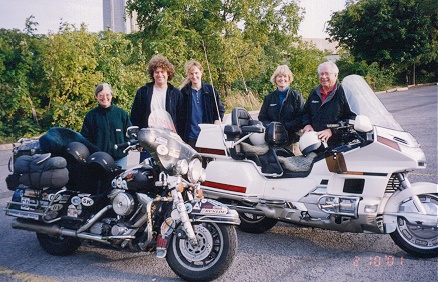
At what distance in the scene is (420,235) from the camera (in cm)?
423

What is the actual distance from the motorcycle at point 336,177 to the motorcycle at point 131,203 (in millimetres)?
905

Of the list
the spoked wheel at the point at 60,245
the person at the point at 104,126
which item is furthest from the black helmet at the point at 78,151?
the spoked wheel at the point at 60,245

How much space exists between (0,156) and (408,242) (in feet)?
33.7

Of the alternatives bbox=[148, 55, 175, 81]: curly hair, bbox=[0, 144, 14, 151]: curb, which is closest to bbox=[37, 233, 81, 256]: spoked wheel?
bbox=[148, 55, 175, 81]: curly hair

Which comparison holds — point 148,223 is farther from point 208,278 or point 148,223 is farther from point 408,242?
point 408,242

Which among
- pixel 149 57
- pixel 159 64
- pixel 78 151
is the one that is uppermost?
pixel 149 57

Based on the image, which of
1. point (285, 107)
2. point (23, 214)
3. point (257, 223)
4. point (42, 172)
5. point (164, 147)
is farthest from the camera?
point (285, 107)

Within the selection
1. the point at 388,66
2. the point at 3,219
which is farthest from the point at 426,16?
the point at 3,219

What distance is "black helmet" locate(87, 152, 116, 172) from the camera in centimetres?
445

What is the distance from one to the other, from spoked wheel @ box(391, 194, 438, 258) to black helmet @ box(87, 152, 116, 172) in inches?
111

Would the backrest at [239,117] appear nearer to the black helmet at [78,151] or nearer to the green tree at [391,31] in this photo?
the black helmet at [78,151]

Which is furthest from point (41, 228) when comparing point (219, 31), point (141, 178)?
point (219, 31)

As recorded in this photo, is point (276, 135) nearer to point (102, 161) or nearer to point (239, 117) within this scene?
point (239, 117)

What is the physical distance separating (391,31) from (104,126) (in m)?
29.6
